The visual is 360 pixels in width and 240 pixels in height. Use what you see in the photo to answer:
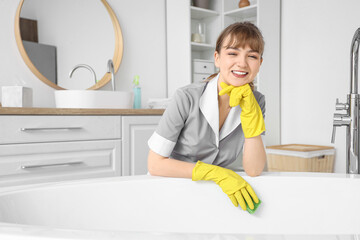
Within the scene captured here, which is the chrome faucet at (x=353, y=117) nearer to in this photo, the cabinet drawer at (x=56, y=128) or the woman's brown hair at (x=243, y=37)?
the woman's brown hair at (x=243, y=37)

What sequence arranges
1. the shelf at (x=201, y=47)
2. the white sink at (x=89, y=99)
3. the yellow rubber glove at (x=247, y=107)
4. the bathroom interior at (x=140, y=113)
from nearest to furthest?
1. the bathroom interior at (x=140, y=113)
2. the yellow rubber glove at (x=247, y=107)
3. the white sink at (x=89, y=99)
4. the shelf at (x=201, y=47)

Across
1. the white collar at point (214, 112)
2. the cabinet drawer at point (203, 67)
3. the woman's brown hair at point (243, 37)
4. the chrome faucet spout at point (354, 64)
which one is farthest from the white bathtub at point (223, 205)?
the cabinet drawer at point (203, 67)

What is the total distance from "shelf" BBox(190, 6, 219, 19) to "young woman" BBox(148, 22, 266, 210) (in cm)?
198

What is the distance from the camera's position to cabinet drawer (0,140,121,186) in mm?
1910

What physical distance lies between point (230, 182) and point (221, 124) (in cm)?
31

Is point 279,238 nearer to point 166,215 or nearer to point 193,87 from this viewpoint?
point 166,215

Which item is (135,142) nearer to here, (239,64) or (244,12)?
(239,64)

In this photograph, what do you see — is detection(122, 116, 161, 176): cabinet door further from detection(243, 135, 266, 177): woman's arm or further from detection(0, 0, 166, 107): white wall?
detection(243, 135, 266, 177): woman's arm

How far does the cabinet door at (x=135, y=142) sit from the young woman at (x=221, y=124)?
96cm

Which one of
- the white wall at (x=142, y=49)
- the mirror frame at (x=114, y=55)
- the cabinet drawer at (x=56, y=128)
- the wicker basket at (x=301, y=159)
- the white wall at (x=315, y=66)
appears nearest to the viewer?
the cabinet drawer at (x=56, y=128)

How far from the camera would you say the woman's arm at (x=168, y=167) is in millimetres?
1278

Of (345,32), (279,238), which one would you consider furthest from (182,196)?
(345,32)

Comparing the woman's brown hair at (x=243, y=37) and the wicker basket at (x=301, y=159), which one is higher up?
the woman's brown hair at (x=243, y=37)

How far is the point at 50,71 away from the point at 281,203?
200 centimetres
